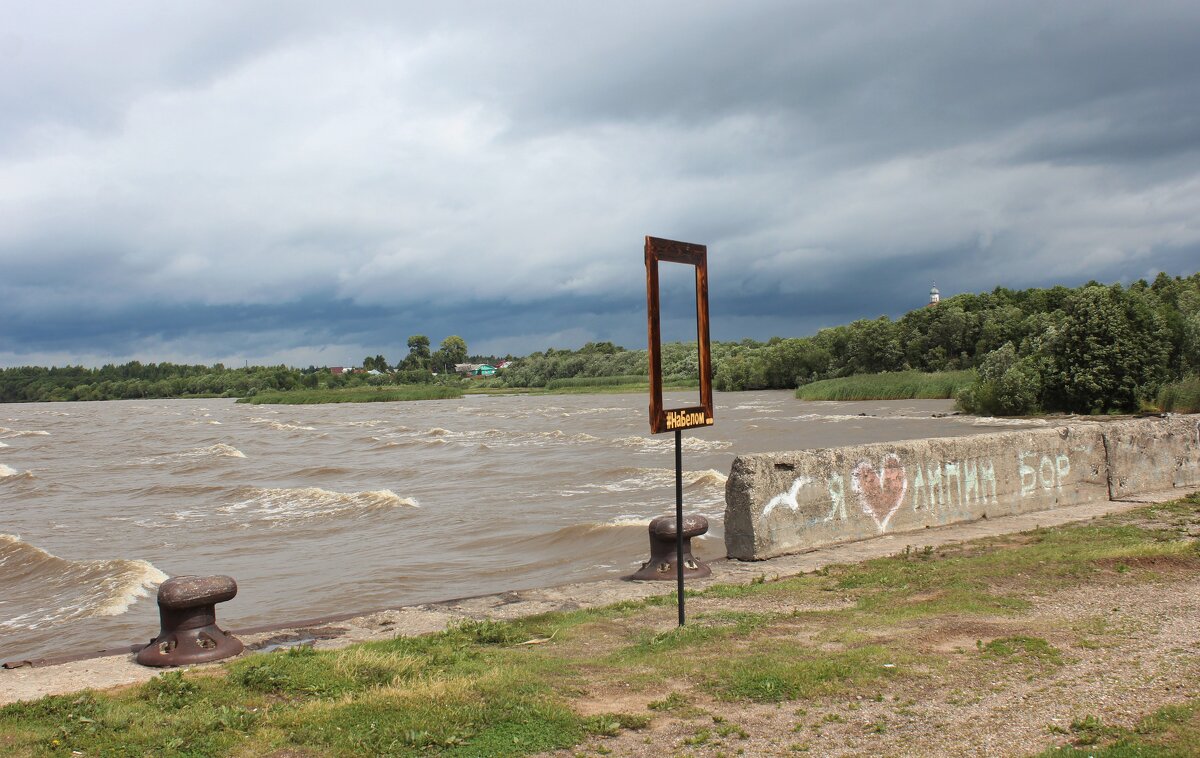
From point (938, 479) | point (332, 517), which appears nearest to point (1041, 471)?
point (938, 479)

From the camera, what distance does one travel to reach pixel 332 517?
18469 millimetres

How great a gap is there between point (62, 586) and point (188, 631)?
8021 millimetres

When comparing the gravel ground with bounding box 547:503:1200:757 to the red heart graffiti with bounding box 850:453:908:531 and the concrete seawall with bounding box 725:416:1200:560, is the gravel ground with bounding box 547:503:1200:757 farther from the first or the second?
the red heart graffiti with bounding box 850:453:908:531

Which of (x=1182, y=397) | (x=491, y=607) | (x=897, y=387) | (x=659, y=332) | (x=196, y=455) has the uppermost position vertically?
(x=659, y=332)

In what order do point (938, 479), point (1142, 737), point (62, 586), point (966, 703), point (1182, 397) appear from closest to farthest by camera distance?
point (1142, 737)
point (966, 703)
point (938, 479)
point (62, 586)
point (1182, 397)

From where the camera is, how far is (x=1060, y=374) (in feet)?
142

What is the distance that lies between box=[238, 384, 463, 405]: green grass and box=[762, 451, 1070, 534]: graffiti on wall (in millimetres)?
95083

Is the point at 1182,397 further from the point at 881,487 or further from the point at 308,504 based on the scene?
the point at 308,504

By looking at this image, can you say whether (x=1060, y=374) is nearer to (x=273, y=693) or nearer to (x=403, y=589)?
(x=403, y=589)

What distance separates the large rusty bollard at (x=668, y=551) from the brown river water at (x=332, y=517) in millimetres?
2823

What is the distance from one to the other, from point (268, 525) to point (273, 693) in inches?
538

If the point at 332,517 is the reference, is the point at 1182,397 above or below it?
above

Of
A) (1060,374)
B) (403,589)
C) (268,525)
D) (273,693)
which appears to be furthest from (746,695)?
(1060,374)

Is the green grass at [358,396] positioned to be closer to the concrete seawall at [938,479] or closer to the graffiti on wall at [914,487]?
the concrete seawall at [938,479]
